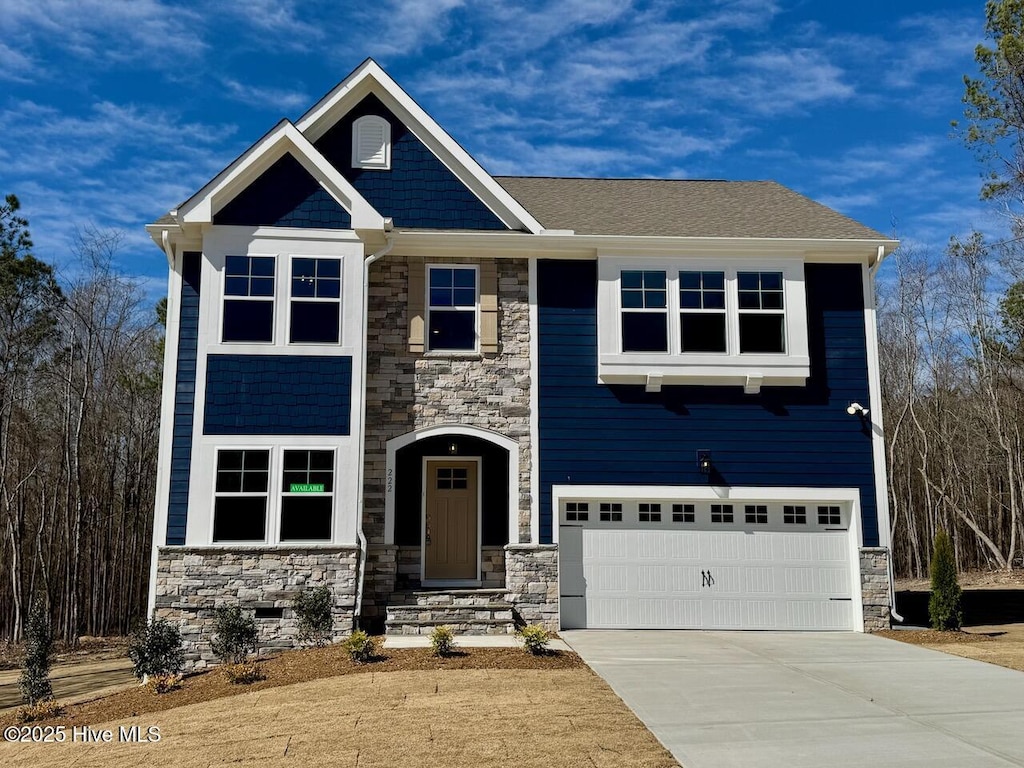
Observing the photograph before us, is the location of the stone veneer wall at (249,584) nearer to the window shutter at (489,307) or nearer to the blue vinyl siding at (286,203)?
the window shutter at (489,307)

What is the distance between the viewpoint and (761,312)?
1395cm

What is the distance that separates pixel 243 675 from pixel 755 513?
8157 mm

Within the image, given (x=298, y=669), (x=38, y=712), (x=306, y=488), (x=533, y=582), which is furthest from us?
(x=533, y=582)

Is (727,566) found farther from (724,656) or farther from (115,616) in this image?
(115,616)

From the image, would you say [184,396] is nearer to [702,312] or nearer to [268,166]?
[268,166]

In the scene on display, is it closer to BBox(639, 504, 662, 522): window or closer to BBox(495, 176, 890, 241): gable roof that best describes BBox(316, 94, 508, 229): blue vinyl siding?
BBox(495, 176, 890, 241): gable roof

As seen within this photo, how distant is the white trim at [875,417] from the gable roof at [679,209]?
105cm

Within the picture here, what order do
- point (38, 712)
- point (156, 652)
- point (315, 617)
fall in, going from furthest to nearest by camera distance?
1. point (315, 617)
2. point (156, 652)
3. point (38, 712)

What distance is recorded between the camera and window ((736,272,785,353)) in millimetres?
13891

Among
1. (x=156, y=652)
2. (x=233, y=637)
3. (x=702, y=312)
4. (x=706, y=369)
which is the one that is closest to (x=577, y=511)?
(x=706, y=369)

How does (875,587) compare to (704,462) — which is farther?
(704,462)

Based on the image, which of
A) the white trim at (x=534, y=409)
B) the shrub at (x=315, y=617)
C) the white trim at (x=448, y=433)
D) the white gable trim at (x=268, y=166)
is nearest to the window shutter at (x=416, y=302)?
the white gable trim at (x=268, y=166)

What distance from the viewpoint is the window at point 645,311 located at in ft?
45.3

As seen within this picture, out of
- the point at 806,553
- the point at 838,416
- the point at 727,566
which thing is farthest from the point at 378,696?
the point at 838,416
